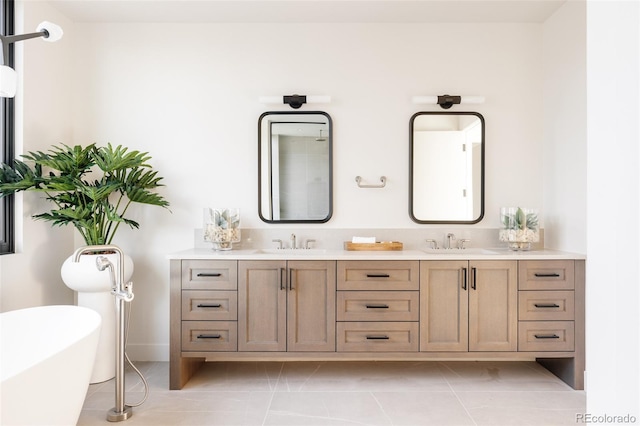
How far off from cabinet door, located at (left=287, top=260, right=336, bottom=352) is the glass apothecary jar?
1.73 ft

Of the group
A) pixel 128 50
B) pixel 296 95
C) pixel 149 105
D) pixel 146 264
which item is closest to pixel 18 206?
pixel 146 264

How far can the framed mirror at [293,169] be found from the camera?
3.32 m

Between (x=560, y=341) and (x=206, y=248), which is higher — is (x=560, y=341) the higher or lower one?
the lower one

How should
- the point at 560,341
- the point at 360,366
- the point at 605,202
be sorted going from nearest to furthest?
the point at 605,202, the point at 560,341, the point at 360,366

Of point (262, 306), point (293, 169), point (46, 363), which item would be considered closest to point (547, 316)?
point (262, 306)

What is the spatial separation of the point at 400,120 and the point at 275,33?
1187mm

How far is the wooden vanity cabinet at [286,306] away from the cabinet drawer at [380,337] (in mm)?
78

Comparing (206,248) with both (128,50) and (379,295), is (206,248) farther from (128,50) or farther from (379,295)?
(128,50)

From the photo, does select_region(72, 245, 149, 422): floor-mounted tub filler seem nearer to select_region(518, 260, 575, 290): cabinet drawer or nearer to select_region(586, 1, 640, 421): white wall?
select_region(586, 1, 640, 421): white wall

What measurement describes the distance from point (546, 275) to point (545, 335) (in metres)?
0.39

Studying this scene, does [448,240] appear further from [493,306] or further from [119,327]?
[119,327]

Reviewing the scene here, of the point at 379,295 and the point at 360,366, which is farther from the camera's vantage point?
the point at 360,366

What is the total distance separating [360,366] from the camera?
3.17 metres

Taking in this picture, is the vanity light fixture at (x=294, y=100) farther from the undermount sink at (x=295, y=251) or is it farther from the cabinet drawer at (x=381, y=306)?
the cabinet drawer at (x=381, y=306)
